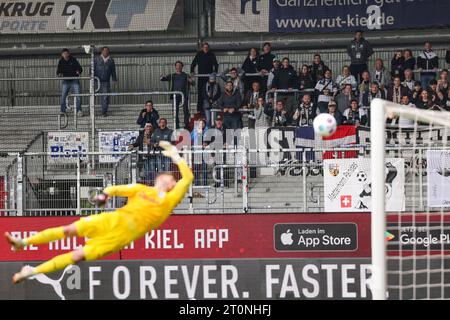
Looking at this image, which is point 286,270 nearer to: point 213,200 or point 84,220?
point 84,220

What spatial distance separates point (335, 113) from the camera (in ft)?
77.8

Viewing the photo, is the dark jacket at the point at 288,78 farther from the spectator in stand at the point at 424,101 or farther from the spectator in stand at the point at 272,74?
the spectator in stand at the point at 424,101

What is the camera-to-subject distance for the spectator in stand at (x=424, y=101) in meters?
23.8

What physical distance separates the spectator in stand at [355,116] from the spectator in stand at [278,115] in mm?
1265

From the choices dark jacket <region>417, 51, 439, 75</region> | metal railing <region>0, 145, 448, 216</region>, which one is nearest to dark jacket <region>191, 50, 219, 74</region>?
dark jacket <region>417, 51, 439, 75</region>

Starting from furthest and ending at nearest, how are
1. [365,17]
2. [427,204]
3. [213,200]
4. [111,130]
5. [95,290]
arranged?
[365,17], [111,130], [213,200], [427,204], [95,290]

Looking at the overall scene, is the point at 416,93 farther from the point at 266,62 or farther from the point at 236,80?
the point at 236,80

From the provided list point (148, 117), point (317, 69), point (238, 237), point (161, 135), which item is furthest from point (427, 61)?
point (238, 237)

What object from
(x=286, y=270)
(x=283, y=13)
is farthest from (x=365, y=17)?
(x=286, y=270)

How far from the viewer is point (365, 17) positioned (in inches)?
1119

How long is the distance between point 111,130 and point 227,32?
6086 mm

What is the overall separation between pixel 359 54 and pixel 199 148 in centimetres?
532

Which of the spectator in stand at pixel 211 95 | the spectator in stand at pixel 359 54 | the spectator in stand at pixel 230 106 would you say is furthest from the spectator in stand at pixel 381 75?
the spectator in stand at pixel 211 95

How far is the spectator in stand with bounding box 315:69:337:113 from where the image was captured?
80.7 ft
